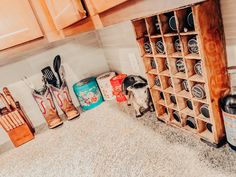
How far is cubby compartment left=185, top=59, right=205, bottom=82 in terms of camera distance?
2.55ft

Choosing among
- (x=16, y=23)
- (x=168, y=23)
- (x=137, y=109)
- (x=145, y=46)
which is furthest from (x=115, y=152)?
(x=16, y=23)

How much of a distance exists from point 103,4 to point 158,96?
0.63 m

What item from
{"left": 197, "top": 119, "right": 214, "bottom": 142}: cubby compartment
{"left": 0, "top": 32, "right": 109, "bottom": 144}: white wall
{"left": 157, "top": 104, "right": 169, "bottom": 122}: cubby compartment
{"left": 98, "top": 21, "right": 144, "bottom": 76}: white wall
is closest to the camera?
{"left": 197, "top": 119, "right": 214, "bottom": 142}: cubby compartment

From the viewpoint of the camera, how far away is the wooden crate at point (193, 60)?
704 millimetres

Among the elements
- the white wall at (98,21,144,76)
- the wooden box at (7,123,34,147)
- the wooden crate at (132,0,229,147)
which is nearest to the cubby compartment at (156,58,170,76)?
the wooden crate at (132,0,229,147)

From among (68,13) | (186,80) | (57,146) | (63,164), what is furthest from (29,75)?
(186,80)

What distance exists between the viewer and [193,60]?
807 mm

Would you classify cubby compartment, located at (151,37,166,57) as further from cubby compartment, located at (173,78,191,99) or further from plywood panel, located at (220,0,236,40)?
plywood panel, located at (220,0,236,40)

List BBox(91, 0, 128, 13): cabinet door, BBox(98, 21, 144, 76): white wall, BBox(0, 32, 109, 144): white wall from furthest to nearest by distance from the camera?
1. BBox(0, 32, 109, 144): white wall
2. BBox(98, 21, 144, 76): white wall
3. BBox(91, 0, 128, 13): cabinet door

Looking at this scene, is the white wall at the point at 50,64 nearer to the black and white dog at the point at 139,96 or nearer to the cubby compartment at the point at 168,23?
the black and white dog at the point at 139,96

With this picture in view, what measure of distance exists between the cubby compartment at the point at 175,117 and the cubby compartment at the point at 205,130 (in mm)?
107

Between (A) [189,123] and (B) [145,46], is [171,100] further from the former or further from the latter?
(B) [145,46]

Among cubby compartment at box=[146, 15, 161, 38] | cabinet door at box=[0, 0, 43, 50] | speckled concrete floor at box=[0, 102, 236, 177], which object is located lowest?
speckled concrete floor at box=[0, 102, 236, 177]

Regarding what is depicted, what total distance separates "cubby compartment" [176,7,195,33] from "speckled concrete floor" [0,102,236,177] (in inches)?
18.5
